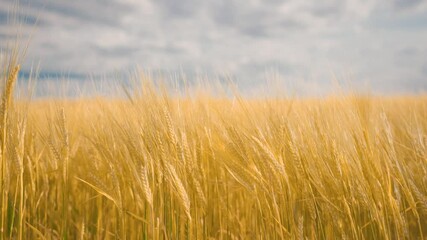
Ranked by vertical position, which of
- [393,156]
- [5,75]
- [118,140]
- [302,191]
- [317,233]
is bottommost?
[317,233]

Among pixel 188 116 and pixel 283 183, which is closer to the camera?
pixel 283 183

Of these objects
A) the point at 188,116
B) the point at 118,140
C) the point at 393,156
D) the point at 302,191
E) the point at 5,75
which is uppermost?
the point at 5,75

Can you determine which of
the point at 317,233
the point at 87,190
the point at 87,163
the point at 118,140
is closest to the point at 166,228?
the point at 118,140

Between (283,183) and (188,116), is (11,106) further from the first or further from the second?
(283,183)

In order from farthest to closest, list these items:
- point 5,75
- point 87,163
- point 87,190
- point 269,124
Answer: point 87,163 → point 87,190 → point 269,124 → point 5,75

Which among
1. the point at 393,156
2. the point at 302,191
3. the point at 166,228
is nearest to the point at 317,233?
the point at 302,191

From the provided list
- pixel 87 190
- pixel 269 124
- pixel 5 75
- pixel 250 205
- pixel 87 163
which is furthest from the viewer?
Answer: pixel 87 163

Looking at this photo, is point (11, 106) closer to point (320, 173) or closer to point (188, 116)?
point (188, 116)

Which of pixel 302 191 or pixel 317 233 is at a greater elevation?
pixel 302 191

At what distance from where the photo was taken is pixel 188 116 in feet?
5.79

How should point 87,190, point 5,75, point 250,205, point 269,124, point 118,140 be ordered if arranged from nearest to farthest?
point 5,75
point 269,124
point 118,140
point 250,205
point 87,190

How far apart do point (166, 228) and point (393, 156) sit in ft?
3.19

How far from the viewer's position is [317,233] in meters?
1.41

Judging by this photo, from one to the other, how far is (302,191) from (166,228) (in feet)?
1.87
